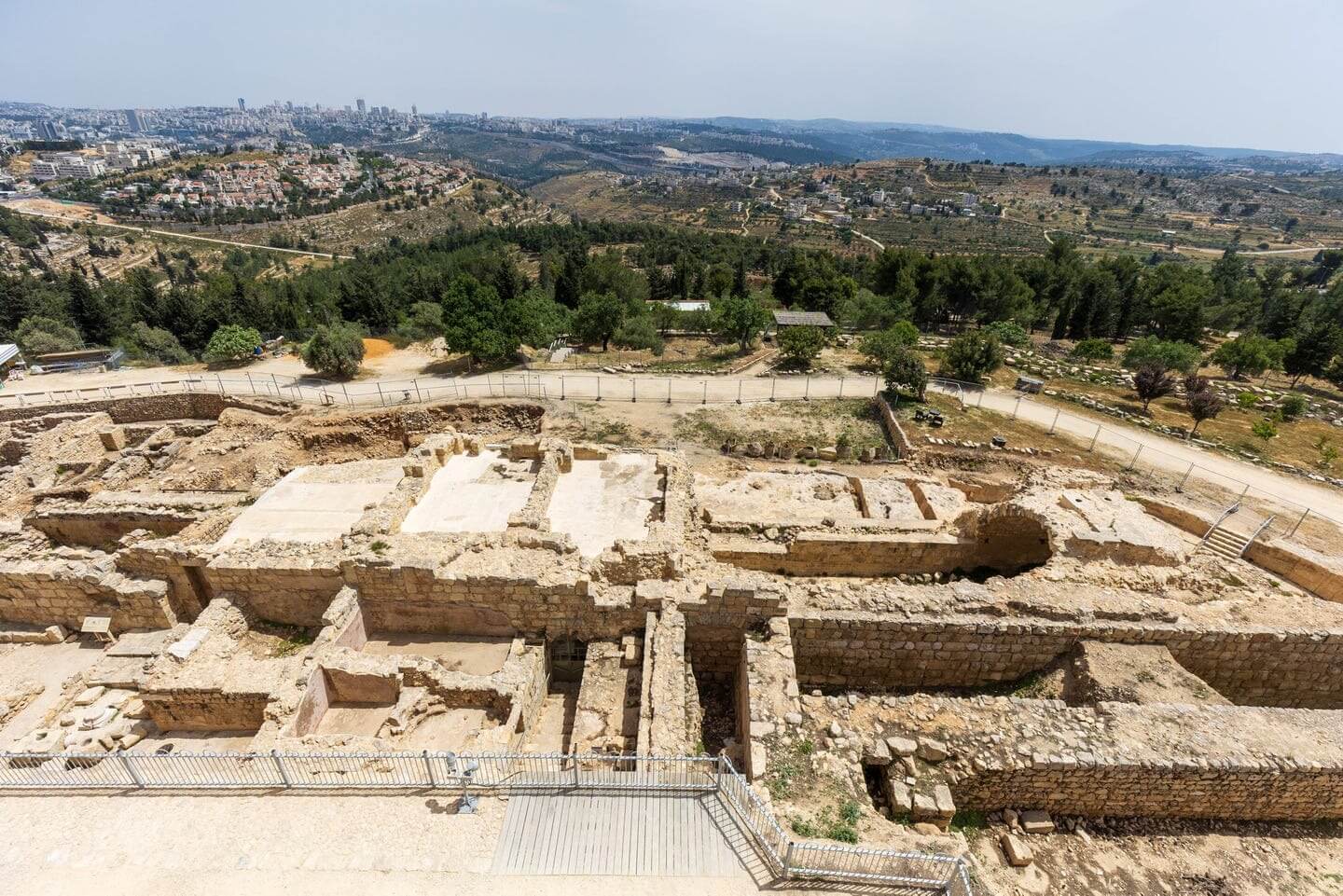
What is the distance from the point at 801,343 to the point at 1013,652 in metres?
28.1

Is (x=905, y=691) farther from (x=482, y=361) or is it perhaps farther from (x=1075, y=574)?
(x=482, y=361)

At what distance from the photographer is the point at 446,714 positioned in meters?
12.2

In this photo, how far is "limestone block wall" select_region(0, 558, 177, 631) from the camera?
15.4 m

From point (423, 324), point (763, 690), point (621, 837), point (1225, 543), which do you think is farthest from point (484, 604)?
point (423, 324)

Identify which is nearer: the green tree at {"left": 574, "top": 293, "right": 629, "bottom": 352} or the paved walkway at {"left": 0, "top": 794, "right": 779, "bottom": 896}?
the paved walkway at {"left": 0, "top": 794, "right": 779, "bottom": 896}

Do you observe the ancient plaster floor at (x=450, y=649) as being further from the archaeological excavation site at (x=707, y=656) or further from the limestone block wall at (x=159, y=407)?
the limestone block wall at (x=159, y=407)

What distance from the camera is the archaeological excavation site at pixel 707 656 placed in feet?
30.0

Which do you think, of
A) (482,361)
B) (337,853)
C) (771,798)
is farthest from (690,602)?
(482,361)

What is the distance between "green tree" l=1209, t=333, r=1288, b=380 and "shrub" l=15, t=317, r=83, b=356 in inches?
3242

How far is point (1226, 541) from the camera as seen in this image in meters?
19.4

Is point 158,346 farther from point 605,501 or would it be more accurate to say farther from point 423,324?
point 605,501

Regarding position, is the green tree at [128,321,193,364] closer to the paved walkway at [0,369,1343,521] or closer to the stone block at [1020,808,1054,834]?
the paved walkway at [0,369,1343,521]

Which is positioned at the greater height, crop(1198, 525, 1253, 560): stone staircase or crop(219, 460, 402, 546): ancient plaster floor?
crop(219, 460, 402, 546): ancient plaster floor

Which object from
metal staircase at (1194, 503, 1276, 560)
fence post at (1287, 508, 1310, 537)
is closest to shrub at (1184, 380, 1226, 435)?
fence post at (1287, 508, 1310, 537)
